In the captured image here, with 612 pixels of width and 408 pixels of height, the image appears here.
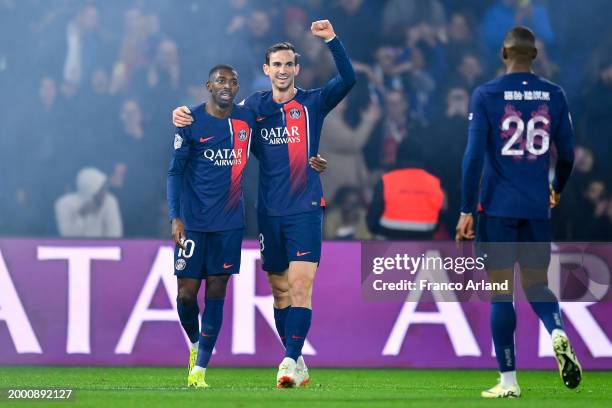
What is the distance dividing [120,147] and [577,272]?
4881 mm

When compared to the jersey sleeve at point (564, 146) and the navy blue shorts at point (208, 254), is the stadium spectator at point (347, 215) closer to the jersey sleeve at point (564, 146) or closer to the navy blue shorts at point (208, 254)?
the navy blue shorts at point (208, 254)

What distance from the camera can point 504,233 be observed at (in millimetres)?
7480

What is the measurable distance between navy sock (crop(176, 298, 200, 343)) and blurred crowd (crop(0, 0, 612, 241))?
3455 millimetres

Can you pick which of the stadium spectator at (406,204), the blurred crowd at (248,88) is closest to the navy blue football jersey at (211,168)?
the stadium spectator at (406,204)

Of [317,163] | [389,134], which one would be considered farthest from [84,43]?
[317,163]

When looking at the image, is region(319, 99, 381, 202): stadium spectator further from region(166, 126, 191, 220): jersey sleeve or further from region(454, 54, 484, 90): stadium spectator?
region(166, 126, 191, 220): jersey sleeve

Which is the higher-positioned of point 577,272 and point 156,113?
point 156,113

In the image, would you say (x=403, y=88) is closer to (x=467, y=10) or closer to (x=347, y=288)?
(x=467, y=10)

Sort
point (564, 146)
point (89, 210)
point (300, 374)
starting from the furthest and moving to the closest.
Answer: point (89, 210), point (300, 374), point (564, 146)

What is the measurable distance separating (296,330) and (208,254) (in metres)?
0.84

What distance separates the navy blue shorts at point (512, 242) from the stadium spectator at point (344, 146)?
525cm

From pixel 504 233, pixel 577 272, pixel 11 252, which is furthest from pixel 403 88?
pixel 504 233

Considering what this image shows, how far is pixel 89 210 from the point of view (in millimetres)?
12602

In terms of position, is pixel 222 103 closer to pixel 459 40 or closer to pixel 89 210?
pixel 89 210
